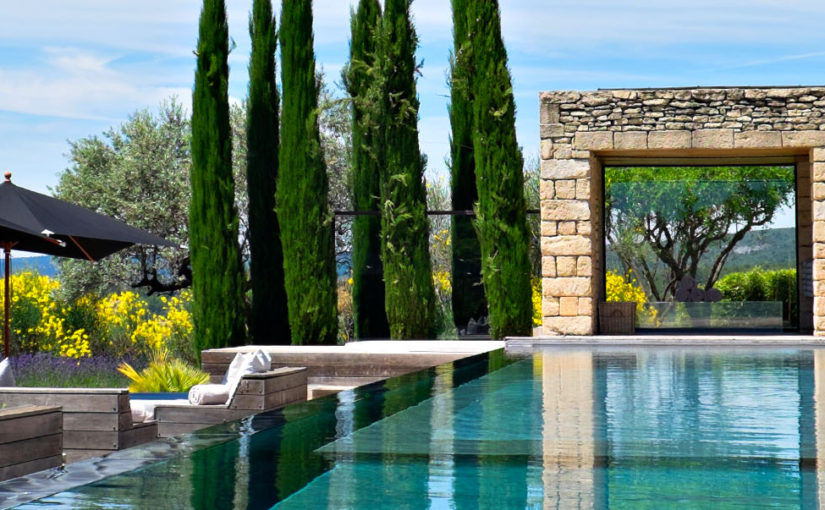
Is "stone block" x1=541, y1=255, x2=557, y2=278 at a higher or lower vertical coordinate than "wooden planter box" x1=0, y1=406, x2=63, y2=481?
higher

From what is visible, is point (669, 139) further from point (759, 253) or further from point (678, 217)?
point (759, 253)

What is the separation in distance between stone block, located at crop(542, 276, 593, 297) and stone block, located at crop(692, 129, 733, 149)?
7.45 ft

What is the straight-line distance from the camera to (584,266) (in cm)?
1356

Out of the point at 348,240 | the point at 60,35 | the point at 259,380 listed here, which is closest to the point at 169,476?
the point at 259,380

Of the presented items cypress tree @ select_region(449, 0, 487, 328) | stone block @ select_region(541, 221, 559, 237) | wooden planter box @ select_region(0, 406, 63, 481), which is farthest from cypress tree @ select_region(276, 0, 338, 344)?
wooden planter box @ select_region(0, 406, 63, 481)

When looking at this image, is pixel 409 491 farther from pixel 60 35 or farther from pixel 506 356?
pixel 60 35

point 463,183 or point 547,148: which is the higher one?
point 547,148

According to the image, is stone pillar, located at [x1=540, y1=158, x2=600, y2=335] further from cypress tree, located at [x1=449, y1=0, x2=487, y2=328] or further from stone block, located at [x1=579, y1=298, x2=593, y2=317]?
cypress tree, located at [x1=449, y1=0, x2=487, y2=328]

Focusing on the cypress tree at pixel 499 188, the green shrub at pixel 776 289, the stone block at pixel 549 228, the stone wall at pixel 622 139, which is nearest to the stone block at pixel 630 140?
the stone wall at pixel 622 139

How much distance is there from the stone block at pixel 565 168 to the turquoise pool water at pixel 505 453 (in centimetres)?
620

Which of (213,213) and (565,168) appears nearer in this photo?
(565,168)

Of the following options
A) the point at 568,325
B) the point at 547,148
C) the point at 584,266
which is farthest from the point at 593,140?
the point at 568,325

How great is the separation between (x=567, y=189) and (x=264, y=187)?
5124 millimetres

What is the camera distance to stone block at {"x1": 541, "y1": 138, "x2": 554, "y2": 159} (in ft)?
44.6
